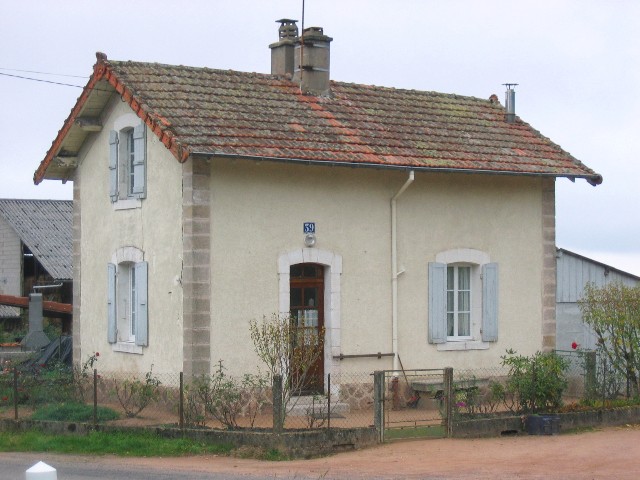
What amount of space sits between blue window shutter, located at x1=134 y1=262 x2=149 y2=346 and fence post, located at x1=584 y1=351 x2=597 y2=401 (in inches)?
283

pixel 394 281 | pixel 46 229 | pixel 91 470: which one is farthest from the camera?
pixel 46 229

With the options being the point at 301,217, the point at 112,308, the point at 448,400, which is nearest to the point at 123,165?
the point at 112,308

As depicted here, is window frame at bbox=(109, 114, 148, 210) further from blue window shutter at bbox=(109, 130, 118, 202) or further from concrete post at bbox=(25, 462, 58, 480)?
concrete post at bbox=(25, 462, 58, 480)

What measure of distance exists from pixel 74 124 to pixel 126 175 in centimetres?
143

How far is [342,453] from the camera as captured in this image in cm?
1570

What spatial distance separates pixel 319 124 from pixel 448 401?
526 cm

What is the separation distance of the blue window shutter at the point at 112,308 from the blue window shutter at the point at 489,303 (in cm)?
622

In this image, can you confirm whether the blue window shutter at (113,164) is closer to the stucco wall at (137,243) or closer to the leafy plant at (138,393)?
the stucco wall at (137,243)

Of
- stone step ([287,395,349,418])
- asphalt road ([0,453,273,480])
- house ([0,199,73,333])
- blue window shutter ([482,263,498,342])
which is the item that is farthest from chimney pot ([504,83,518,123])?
house ([0,199,73,333])

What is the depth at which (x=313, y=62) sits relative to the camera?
20.9 meters

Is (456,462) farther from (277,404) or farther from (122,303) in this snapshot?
(122,303)

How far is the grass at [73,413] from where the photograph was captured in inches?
685

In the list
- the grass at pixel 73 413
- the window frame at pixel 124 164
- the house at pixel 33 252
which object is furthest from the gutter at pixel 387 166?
the house at pixel 33 252

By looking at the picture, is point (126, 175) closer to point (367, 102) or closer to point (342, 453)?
point (367, 102)
